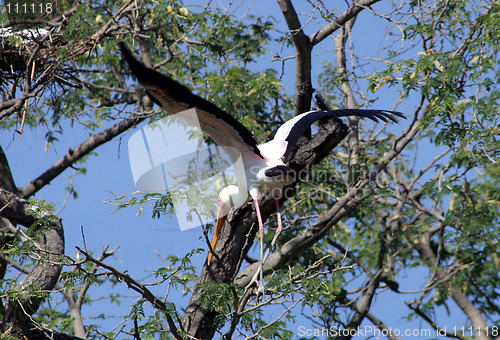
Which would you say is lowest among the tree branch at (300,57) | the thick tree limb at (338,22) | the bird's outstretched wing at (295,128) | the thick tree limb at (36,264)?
the thick tree limb at (36,264)

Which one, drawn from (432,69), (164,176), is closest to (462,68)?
(432,69)

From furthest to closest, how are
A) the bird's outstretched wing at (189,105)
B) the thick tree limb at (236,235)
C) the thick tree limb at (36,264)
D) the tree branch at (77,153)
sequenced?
1. the tree branch at (77,153)
2. the thick tree limb at (236,235)
3. the thick tree limb at (36,264)
4. the bird's outstretched wing at (189,105)

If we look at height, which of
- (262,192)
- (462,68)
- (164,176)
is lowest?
(262,192)

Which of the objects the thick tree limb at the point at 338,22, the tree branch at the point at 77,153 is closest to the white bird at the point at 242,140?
the thick tree limb at the point at 338,22

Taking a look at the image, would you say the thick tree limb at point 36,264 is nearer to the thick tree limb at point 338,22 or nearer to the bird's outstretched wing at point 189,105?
the bird's outstretched wing at point 189,105

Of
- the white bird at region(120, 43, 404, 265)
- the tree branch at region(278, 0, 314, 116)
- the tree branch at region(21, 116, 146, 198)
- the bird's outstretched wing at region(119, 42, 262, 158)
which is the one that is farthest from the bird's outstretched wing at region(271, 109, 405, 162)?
the tree branch at region(21, 116, 146, 198)

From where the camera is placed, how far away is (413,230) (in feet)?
25.4

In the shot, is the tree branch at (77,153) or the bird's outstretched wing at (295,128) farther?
the tree branch at (77,153)

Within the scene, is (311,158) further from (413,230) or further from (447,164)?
(413,230)

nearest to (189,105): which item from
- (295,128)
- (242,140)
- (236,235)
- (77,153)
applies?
(242,140)

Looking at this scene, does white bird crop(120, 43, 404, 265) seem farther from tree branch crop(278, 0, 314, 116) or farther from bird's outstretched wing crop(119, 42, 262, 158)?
tree branch crop(278, 0, 314, 116)

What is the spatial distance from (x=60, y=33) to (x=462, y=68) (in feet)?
12.6

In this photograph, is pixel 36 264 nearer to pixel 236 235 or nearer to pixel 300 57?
pixel 236 235

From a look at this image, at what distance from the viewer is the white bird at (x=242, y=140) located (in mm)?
3176
